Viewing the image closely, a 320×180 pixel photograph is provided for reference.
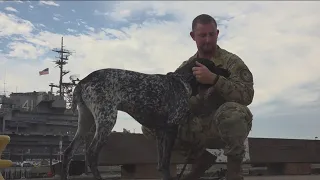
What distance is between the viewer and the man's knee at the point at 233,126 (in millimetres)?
3064

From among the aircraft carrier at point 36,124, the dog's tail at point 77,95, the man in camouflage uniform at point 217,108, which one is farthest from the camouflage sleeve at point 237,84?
the aircraft carrier at point 36,124

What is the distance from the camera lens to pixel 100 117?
264cm

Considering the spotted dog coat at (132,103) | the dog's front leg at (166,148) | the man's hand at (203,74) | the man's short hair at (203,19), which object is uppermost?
the man's short hair at (203,19)

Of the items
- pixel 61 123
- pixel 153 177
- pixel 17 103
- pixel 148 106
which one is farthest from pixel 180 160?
pixel 17 103

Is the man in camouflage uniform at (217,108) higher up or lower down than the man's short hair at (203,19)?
lower down

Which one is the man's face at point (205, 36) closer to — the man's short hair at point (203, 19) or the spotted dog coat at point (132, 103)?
the man's short hair at point (203, 19)

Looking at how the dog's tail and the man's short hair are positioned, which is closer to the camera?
the dog's tail

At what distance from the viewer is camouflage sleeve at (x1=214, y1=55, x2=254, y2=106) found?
3094mm

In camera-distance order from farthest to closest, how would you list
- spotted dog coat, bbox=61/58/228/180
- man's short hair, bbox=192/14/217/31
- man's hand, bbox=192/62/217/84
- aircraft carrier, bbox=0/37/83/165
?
aircraft carrier, bbox=0/37/83/165 → man's short hair, bbox=192/14/217/31 → man's hand, bbox=192/62/217/84 → spotted dog coat, bbox=61/58/228/180

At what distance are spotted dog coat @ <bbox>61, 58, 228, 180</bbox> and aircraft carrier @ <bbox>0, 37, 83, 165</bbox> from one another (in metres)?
33.8

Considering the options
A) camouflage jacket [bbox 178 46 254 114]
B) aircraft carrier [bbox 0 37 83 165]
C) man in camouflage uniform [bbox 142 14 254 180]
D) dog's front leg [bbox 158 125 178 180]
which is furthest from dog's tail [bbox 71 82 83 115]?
aircraft carrier [bbox 0 37 83 165]

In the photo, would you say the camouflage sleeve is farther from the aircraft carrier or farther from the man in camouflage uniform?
the aircraft carrier

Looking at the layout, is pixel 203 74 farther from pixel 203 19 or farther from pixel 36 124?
pixel 36 124

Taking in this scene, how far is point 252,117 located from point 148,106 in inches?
40.1
